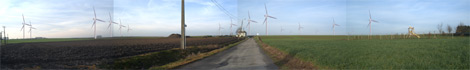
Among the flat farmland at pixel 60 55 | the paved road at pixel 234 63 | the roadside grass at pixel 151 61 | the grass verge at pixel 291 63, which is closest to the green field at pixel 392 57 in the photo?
the grass verge at pixel 291 63

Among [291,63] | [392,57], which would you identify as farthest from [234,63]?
[392,57]

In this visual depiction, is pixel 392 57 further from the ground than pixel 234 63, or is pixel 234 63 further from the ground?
pixel 392 57

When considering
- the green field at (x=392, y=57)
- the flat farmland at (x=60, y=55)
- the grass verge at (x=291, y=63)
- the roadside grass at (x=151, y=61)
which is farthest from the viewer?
the roadside grass at (x=151, y=61)

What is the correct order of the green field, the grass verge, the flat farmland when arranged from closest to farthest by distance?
1. the green field
2. the flat farmland
3. the grass verge

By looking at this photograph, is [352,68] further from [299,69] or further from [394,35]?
[394,35]

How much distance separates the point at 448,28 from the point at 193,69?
53.1 m

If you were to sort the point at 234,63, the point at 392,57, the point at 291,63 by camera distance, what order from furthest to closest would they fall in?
1. the point at 291,63
2. the point at 234,63
3. the point at 392,57

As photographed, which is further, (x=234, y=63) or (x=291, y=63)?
(x=291, y=63)

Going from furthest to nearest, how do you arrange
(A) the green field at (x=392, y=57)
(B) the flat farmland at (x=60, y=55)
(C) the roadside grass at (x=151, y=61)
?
(C) the roadside grass at (x=151, y=61) < (B) the flat farmland at (x=60, y=55) < (A) the green field at (x=392, y=57)

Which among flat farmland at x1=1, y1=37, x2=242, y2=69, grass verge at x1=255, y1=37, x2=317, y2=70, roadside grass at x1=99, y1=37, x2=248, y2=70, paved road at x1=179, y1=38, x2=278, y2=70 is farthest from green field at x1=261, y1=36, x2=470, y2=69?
flat farmland at x1=1, y1=37, x2=242, y2=69

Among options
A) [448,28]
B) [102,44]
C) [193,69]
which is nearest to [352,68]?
[193,69]

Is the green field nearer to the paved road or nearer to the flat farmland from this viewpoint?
the paved road

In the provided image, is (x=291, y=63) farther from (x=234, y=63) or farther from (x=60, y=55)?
(x=60, y=55)

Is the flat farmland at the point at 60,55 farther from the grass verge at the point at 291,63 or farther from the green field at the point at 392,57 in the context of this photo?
the green field at the point at 392,57
